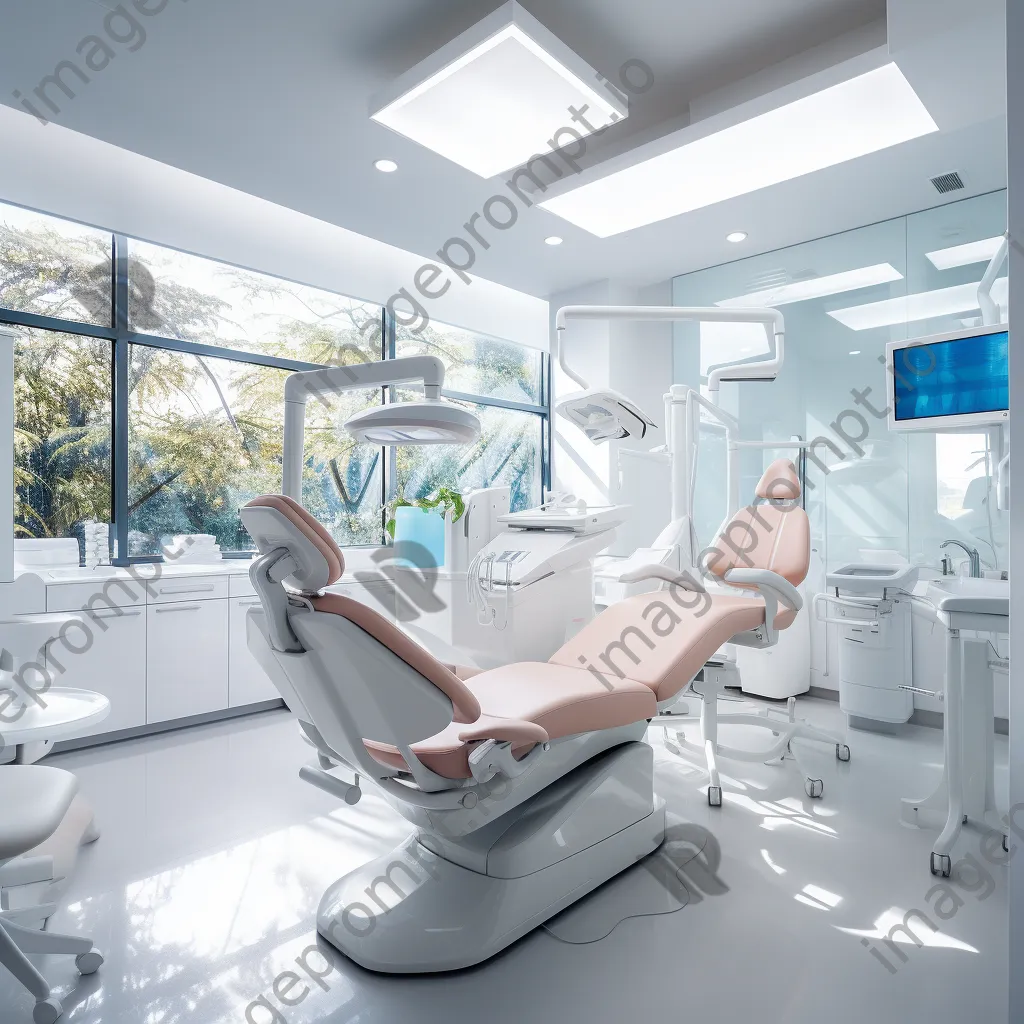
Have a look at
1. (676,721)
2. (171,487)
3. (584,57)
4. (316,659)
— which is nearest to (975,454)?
(676,721)

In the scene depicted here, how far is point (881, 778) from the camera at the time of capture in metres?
2.88

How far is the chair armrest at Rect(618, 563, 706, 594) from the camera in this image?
8.59 ft

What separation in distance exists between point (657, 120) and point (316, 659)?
3.17m

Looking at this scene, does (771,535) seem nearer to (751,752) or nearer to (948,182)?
(751,752)

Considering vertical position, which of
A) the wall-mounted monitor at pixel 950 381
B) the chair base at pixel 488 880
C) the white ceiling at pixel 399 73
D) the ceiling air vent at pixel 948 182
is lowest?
the chair base at pixel 488 880

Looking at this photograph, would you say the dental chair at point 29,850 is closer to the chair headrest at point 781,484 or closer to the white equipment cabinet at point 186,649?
the white equipment cabinet at point 186,649

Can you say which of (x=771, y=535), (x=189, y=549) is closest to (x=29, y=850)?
(x=189, y=549)

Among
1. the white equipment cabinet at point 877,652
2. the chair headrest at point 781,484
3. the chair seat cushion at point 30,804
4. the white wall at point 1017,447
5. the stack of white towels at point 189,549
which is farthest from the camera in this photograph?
the stack of white towels at point 189,549

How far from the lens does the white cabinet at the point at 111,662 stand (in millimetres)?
3135

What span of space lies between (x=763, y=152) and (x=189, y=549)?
3525mm

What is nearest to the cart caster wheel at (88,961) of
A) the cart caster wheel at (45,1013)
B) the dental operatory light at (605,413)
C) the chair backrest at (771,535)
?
the cart caster wheel at (45,1013)

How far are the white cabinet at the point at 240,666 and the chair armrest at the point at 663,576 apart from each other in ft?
6.94

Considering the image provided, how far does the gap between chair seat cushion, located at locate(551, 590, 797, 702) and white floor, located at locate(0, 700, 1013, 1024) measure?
1.96 feet

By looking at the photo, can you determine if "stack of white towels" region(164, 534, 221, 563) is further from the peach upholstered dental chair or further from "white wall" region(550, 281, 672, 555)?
"white wall" region(550, 281, 672, 555)
